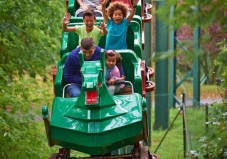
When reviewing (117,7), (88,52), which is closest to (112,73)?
(88,52)

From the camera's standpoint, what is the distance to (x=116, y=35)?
8.03m

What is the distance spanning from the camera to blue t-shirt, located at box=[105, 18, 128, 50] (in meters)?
8.05

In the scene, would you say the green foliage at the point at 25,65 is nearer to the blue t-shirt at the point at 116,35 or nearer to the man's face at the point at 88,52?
the blue t-shirt at the point at 116,35

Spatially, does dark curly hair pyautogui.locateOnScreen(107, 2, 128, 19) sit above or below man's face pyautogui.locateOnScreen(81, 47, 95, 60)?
above

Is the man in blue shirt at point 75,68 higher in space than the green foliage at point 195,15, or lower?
lower

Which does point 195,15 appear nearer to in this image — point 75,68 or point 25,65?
point 75,68

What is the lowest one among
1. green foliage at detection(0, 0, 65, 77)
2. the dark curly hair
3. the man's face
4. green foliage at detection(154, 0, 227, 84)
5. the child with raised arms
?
green foliage at detection(0, 0, 65, 77)

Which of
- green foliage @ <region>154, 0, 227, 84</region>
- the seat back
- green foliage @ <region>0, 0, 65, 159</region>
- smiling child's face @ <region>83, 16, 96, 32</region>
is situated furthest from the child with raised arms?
green foliage @ <region>154, 0, 227, 84</region>

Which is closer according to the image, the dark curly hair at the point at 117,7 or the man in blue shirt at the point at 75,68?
the man in blue shirt at the point at 75,68

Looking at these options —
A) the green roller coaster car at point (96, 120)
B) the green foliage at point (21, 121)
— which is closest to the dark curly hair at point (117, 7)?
the green roller coaster car at point (96, 120)

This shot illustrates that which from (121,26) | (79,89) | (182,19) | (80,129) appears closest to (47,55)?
(121,26)

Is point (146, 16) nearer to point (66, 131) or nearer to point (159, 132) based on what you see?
point (66, 131)

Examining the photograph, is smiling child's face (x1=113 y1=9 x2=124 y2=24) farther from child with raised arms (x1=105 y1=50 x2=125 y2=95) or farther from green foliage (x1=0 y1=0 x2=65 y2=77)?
green foliage (x1=0 y1=0 x2=65 y2=77)

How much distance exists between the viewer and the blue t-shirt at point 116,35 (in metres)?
8.05
